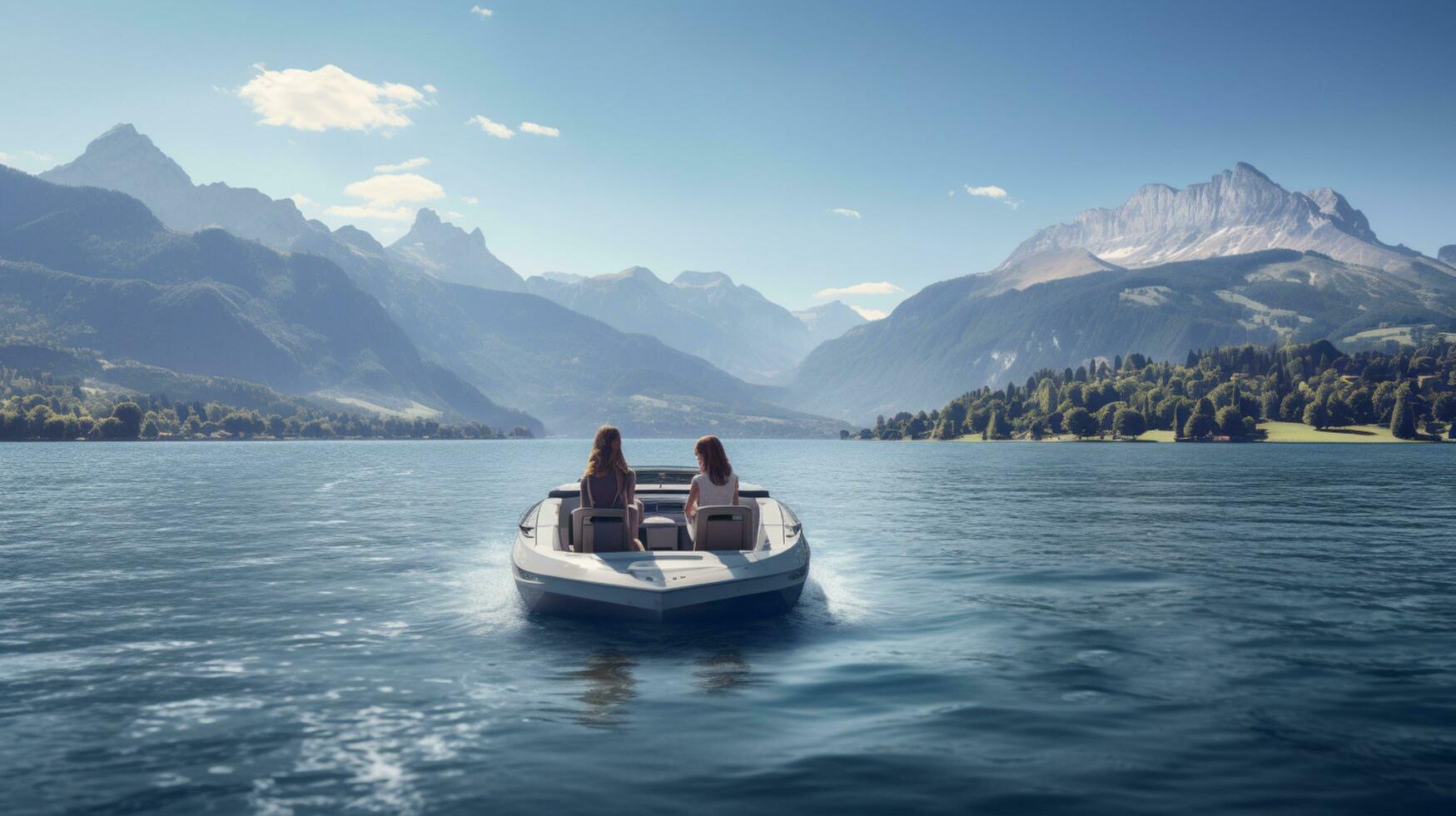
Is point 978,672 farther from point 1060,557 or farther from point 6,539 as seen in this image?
point 6,539

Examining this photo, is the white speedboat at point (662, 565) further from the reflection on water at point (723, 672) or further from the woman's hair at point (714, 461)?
the reflection on water at point (723, 672)

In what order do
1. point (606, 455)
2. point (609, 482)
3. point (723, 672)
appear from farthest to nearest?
1. point (609, 482)
2. point (606, 455)
3. point (723, 672)

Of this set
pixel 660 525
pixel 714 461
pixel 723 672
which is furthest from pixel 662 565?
pixel 723 672

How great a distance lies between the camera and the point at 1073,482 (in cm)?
7031

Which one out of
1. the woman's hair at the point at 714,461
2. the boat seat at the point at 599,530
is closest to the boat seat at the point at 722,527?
the woman's hair at the point at 714,461

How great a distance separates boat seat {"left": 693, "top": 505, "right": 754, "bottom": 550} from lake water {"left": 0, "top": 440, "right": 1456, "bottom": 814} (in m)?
1.73

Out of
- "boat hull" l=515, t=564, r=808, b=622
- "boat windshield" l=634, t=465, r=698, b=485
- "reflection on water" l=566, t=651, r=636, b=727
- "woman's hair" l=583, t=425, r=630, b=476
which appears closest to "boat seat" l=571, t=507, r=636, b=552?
"woman's hair" l=583, t=425, r=630, b=476

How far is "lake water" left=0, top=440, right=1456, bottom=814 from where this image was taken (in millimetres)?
9219

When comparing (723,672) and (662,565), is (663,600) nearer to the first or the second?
(662,565)

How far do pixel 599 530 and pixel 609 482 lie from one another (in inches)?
34.9

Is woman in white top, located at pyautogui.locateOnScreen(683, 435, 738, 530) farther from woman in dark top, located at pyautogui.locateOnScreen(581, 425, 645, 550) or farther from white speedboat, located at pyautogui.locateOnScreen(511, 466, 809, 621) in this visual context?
woman in dark top, located at pyautogui.locateOnScreen(581, 425, 645, 550)

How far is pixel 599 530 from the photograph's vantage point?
57.2 feet

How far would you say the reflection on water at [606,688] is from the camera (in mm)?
11578

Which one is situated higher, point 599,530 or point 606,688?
point 599,530
